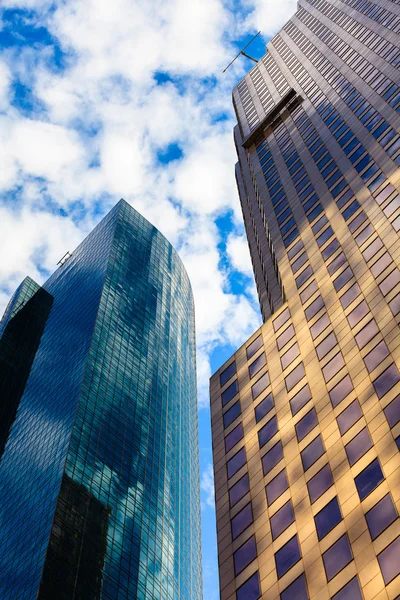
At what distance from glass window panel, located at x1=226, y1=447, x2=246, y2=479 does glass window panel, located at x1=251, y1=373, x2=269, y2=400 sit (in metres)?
4.94

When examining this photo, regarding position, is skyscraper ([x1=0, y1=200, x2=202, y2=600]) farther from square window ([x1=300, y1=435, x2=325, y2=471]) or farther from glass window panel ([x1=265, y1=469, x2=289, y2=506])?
square window ([x1=300, y1=435, x2=325, y2=471])

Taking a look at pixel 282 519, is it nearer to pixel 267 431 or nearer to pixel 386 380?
pixel 267 431

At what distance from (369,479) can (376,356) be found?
9656mm

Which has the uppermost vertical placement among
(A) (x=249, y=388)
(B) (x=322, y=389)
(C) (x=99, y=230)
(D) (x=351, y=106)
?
(C) (x=99, y=230)

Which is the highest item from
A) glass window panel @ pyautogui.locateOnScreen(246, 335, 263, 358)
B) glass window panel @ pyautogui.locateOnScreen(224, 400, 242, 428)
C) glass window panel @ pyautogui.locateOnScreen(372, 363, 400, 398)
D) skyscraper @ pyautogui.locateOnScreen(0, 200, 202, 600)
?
skyscraper @ pyautogui.locateOnScreen(0, 200, 202, 600)

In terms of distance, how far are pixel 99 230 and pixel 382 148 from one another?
138690 mm

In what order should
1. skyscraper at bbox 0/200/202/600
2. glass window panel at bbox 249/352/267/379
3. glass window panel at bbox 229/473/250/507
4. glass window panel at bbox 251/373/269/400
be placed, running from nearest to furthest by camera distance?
glass window panel at bbox 229/473/250/507
glass window panel at bbox 251/373/269/400
glass window panel at bbox 249/352/267/379
skyscraper at bbox 0/200/202/600

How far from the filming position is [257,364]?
186 feet

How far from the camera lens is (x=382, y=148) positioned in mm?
68750

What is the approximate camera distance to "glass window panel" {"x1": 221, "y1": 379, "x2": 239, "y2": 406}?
5669 cm

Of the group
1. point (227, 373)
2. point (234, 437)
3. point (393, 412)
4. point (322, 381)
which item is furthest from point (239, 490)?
point (227, 373)

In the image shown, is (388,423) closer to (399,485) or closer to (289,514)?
(399,485)

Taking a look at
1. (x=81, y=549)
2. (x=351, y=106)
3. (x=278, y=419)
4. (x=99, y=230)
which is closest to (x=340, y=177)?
(x=351, y=106)

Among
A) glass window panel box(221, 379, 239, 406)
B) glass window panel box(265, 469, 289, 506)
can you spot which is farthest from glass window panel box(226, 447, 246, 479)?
glass window panel box(221, 379, 239, 406)
